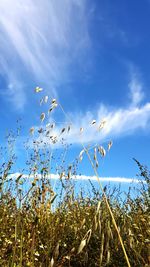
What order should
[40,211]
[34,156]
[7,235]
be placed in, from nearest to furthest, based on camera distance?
[7,235]
[40,211]
[34,156]

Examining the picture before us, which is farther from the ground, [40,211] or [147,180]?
[147,180]

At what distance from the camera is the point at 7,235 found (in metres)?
4.19

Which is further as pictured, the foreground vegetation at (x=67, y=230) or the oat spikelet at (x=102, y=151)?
the foreground vegetation at (x=67, y=230)

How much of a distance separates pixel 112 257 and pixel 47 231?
3.32 feet

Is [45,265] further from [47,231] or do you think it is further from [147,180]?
[147,180]

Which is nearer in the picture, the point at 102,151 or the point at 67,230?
the point at 102,151

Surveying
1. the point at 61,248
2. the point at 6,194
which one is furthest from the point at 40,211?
the point at 61,248

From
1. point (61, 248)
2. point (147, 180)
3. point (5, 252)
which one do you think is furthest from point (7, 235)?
point (147, 180)

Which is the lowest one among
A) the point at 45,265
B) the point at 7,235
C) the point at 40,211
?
the point at 45,265

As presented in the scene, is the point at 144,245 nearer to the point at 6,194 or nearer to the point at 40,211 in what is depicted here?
the point at 40,211

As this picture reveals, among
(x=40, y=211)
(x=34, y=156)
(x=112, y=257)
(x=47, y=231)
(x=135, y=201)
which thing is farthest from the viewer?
(x=34, y=156)

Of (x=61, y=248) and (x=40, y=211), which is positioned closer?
(x=61, y=248)

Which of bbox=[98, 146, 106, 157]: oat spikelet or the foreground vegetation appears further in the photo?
the foreground vegetation

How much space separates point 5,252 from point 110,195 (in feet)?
7.51
